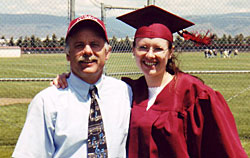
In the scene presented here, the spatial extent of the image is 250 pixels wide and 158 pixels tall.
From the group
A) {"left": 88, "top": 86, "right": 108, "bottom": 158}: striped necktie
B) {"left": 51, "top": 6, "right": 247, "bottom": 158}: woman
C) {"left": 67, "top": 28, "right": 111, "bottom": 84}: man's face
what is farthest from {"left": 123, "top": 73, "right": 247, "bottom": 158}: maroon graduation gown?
{"left": 67, "top": 28, "right": 111, "bottom": 84}: man's face

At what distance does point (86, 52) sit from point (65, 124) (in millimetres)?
460

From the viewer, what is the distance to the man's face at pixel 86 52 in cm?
222

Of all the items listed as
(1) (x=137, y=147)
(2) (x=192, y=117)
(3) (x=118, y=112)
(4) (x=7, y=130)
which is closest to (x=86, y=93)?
(3) (x=118, y=112)

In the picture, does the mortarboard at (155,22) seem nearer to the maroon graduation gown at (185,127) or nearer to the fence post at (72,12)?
the maroon graduation gown at (185,127)

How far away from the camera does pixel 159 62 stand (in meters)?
2.59

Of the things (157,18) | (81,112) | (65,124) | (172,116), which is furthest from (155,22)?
(65,124)

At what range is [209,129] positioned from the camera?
2445 mm

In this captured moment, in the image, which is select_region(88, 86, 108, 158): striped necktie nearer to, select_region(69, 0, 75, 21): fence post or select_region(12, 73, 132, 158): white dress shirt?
select_region(12, 73, 132, 158): white dress shirt

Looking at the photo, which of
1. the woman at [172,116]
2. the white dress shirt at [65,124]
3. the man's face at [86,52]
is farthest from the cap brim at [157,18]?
→ the white dress shirt at [65,124]

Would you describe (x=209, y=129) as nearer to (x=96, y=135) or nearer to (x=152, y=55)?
(x=152, y=55)

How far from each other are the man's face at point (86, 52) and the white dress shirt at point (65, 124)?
3.1 inches

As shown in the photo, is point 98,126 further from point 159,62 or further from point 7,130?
point 7,130

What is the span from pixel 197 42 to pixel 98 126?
1.41 metres

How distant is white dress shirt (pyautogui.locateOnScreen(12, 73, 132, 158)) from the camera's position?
6.74ft
